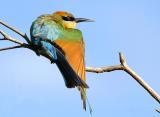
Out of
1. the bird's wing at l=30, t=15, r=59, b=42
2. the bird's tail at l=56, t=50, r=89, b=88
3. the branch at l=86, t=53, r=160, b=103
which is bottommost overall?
the bird's tail at l=56, t=50, r=89, b=88

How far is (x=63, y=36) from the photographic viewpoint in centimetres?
473

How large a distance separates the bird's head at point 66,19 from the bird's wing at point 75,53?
41 cm

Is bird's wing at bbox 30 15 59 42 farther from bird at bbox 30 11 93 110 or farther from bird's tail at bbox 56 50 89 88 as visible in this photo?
bird's tail at bbox 56 50 89 88

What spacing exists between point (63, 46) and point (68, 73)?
428 millimetres

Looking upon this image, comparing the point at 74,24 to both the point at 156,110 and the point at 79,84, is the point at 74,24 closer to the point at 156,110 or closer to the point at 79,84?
the point at 79,84

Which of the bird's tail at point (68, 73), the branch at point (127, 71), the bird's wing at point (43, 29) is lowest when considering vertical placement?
the bird's tail at point (68, 73)

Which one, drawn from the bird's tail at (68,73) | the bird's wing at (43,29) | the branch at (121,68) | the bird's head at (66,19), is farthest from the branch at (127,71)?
the bird's head at (66,19)

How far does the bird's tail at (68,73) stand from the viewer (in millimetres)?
4117

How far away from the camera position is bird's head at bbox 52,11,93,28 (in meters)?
5.25

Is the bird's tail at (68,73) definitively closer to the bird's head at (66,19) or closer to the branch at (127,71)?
the branch at (127,71)

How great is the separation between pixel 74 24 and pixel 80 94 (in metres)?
1.63

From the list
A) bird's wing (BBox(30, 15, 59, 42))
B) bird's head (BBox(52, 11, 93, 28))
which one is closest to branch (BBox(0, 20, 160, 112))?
bird's wing (BBox(30, 15, 59, 42))

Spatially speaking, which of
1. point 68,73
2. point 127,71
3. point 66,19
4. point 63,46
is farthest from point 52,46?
point 127,71

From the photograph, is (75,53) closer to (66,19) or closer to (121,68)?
(66,19)
